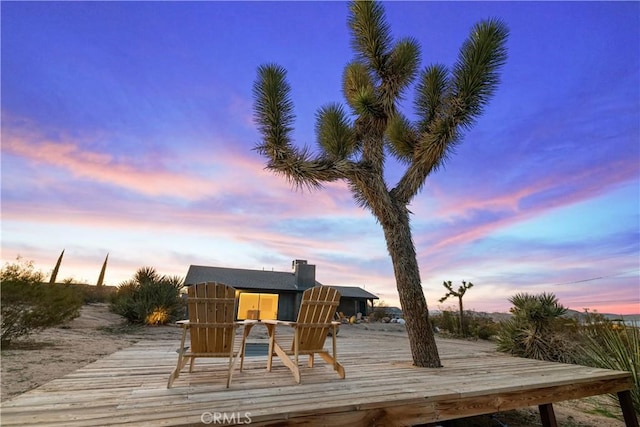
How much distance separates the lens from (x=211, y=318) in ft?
10.3

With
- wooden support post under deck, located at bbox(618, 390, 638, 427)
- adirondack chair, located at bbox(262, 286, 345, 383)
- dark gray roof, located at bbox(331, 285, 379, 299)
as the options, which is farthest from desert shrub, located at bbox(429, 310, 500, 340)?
adirondack chair, located at bbox(262, 286, 345, 383)

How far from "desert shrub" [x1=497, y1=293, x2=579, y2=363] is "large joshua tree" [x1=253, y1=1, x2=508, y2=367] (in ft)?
14.2

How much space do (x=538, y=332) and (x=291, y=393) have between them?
283 inches

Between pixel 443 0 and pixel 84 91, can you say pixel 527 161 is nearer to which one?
pixel 443 0

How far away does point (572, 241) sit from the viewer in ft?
34.4

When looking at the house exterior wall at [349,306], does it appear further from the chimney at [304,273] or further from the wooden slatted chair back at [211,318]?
the wooden slatted chair back at [211,318]

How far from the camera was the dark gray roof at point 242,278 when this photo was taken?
1762cm

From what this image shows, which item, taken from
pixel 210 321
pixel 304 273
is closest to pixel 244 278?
pixel 304 273

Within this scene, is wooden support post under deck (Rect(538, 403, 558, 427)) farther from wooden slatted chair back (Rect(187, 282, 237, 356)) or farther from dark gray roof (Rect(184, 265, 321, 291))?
dark gray roof (Rect(184, 265, 321, 291))

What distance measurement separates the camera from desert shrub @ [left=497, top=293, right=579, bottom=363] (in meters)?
6.60

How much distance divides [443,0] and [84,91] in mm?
10305

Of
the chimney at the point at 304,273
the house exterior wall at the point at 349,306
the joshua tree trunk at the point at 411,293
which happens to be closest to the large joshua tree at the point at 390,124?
the joshua tree trunk at the point at 411,293

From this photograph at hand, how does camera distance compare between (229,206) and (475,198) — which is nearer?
A: (475,198)

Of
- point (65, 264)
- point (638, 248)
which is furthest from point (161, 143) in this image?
point (65, 264)
